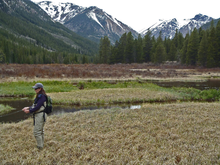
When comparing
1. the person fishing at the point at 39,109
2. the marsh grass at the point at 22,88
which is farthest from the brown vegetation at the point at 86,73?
the person fishing at the point at 39,109

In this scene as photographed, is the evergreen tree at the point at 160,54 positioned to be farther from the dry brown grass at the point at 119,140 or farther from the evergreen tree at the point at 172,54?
the dry brown grass at the point at 119,140

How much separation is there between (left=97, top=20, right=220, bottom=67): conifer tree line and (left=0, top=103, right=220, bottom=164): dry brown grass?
1941 inches

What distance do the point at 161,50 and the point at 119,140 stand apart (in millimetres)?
57486

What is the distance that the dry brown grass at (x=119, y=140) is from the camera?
5547 millimetres

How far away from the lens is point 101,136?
724cm

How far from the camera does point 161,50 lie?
59.8 metres

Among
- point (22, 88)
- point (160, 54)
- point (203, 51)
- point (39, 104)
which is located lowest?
point (22, 88)

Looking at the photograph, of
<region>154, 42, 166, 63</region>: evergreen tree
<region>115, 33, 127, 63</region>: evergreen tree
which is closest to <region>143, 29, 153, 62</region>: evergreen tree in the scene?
<region>115, 33, 127, 63</region>: evergreen tree

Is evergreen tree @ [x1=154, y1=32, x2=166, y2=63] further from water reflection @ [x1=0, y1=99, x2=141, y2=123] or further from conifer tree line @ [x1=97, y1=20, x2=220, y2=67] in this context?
water reflection @ [x1=0, y1=99, x2=141, y2=123]

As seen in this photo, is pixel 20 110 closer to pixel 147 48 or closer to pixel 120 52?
pixel 120 52

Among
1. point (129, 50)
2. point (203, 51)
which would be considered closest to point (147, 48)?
point (129, 50)

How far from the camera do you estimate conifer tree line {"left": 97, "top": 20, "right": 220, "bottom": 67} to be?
172 feet

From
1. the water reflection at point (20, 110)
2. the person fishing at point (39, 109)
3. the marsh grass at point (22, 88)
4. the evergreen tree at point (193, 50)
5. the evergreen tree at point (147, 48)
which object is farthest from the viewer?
the evergreen tree at point (147, 48)

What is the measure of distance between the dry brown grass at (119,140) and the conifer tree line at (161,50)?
1941 inches
